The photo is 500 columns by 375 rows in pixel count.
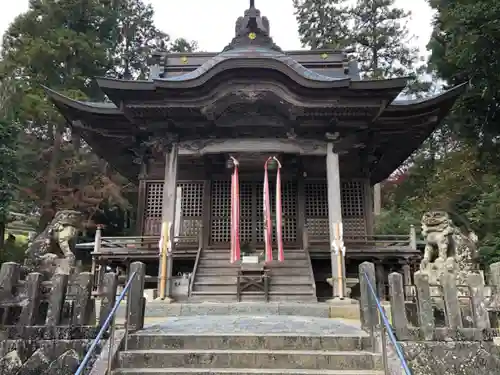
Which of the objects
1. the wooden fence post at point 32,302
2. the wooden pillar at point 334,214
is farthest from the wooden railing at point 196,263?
the wooden fence post at point 32,302

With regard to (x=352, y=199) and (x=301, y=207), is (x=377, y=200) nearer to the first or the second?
(x=352, y=199)

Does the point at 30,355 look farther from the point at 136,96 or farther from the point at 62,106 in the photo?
the point at 62,106

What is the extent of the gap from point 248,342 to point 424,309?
2.08 m

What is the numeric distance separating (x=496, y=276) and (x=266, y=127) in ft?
22.3

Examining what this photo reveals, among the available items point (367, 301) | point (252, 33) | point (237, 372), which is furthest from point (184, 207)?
point (237, 372)

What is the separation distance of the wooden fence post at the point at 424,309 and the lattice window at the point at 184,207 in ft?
26.7

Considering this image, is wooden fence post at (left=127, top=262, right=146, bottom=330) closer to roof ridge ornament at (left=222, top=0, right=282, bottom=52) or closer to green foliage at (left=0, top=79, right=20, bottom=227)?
roof ridge ornament at (left=222, top=0, right=282, bottom=52)

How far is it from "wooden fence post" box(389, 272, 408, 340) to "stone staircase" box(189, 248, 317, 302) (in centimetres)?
455

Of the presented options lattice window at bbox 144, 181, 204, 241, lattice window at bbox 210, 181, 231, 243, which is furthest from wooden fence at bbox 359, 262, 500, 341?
lattice window at bbox 144, 181, 204, 241

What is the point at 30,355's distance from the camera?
4684 mm

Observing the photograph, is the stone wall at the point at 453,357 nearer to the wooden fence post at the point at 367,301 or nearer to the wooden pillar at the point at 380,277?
the wooden fence post at the point at 367,301

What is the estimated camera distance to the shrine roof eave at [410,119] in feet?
34.8

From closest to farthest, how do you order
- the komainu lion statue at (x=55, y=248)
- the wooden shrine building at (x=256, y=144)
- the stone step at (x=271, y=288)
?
the komainu lion statue at (x=55, y=248) < the stone step at (x=271, y=288) < the wooden shrine building at (x=256, y=144)

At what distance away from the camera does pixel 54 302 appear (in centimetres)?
496
